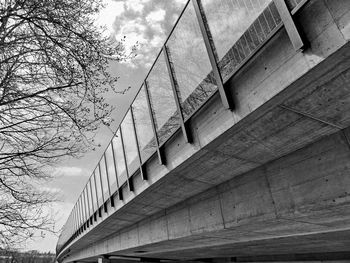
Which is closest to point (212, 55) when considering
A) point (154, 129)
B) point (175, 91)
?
point (175, 91)

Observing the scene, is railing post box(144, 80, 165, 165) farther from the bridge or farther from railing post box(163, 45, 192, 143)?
railing post box(163, 45, 192, 143)

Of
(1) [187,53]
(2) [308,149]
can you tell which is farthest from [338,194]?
(1) [187,53]

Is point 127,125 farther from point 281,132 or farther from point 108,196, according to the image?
point 281,132

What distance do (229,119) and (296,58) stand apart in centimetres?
145

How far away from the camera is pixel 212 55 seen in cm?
484

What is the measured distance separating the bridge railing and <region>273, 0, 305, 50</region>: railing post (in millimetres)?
12

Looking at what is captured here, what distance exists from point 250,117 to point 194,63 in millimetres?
1927

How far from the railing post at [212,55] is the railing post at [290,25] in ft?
4.56

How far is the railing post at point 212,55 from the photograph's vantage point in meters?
4.48

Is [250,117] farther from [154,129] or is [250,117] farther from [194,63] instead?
A: [154,129]

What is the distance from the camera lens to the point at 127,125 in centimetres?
1000

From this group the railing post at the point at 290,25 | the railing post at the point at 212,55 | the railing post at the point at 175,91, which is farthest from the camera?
the railing post at the point at 175,91

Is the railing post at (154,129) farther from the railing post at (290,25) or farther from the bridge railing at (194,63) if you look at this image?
the railing post at (290,25)

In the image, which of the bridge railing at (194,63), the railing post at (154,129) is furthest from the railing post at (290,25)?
the railing post at (154,129)
